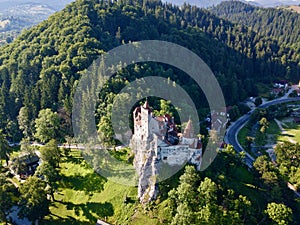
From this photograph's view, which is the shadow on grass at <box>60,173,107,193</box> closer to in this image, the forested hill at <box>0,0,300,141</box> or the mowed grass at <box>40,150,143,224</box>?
the mowed grass at <box>40,150,143,224</box>

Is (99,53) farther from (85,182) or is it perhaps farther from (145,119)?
(145,119)

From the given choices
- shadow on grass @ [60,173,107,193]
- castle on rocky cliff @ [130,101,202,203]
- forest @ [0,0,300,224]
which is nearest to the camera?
forest @ [0,0,300,224]

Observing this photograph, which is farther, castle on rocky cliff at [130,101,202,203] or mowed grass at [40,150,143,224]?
mowed grass at [40,150,143,224]

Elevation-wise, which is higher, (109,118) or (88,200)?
(109,118)

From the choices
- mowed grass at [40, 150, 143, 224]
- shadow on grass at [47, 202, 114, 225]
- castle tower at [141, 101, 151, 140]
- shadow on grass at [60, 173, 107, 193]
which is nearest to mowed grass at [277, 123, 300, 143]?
castle tower at [141, 101, 151, 140]

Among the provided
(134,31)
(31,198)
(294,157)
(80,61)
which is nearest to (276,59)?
(134,31)

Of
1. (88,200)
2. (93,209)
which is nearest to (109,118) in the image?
(88,200)
